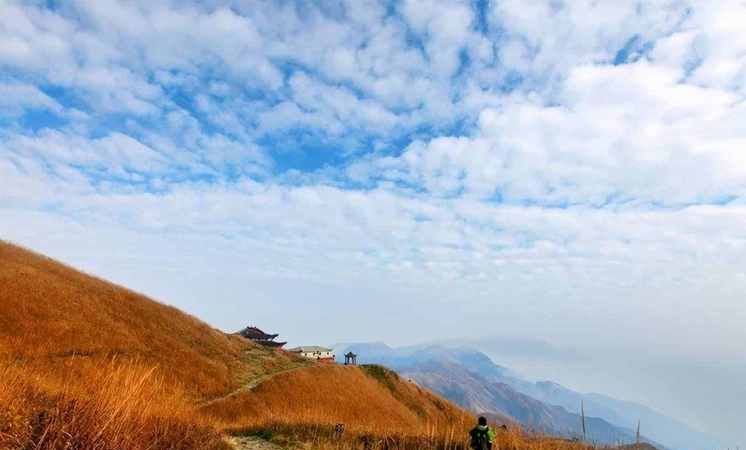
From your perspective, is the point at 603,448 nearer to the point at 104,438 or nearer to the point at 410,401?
the point at 104,438

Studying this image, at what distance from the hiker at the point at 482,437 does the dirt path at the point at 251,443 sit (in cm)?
807

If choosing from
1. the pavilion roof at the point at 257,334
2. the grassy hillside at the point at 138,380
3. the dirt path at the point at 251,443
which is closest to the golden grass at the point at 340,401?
the grassy hillside at the point at 138,380

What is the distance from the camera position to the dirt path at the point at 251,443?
1868cm

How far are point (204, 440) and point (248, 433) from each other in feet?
30.3

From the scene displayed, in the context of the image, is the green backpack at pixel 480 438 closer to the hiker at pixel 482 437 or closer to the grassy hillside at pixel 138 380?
the hiker at pixel 482 437

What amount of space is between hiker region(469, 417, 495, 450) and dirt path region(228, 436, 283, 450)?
26.5 feet

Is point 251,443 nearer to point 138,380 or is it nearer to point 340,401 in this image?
point 138,380

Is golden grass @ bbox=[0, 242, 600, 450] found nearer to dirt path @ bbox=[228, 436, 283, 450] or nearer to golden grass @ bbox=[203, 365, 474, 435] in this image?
golden grass @ bbox=[203, 365, 474, 435]

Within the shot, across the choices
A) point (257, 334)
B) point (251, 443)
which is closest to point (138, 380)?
point (251, 443)

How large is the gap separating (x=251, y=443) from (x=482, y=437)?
9.98 metres

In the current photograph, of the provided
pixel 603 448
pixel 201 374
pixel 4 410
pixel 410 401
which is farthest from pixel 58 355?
pixel 410 401

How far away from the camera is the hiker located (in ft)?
48.9

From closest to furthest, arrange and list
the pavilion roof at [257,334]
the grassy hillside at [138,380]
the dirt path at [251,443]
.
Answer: the grassy hillside at [138,380], the dirt path at [251,443], the pavilion roof at [257,334]

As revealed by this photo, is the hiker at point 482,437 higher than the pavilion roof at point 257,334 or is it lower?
lower
